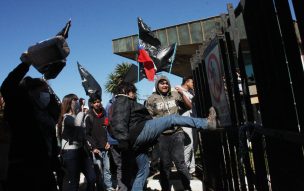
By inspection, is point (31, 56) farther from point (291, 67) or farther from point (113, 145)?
point (113, 145)

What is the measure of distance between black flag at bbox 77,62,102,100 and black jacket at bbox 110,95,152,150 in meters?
3.20

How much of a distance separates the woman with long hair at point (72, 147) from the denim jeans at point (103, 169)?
3.78 feet

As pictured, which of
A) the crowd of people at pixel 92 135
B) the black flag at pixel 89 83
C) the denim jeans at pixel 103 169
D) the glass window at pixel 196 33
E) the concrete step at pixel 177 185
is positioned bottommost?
the concrete step at pixel 177 185

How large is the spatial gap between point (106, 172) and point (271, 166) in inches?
186

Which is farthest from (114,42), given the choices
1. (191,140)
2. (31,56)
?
(31,56)

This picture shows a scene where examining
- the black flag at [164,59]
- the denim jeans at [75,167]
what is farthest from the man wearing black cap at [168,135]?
the black flag at [164,59]

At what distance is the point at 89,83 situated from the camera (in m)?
8.52

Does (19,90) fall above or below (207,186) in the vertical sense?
above

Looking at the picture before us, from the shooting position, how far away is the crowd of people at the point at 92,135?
290cm

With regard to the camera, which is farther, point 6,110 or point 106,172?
point 106,172

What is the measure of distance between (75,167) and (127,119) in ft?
3.86

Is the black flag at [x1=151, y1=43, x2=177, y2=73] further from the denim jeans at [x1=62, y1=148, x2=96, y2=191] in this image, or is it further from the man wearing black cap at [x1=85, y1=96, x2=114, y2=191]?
the denim jeans at [x1=62, y1=148, x2=96, y2=191]

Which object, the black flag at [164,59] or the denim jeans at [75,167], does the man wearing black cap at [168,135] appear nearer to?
the denim jeans at [75,167]

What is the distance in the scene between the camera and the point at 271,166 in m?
2.26
